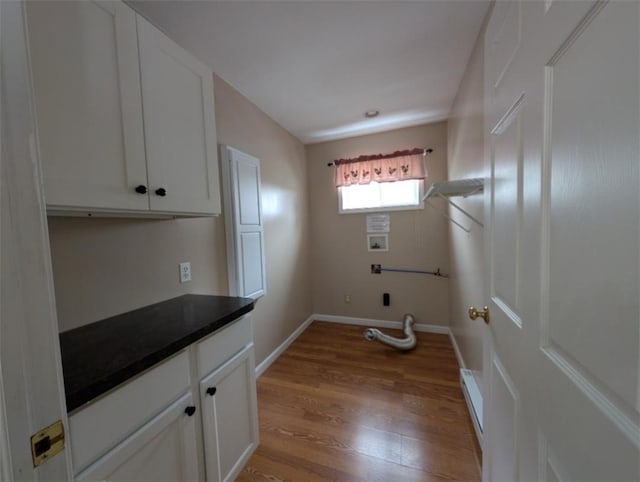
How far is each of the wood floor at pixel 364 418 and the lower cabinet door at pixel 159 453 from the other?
0.58 metres

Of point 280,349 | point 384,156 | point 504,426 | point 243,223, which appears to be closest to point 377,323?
point 280,349

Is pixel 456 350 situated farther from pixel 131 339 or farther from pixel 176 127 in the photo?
pixel 176 127

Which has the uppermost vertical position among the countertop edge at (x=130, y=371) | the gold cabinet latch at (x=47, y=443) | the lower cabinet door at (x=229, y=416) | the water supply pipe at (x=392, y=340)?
the gold cabinet latch at (x=47, y=443)

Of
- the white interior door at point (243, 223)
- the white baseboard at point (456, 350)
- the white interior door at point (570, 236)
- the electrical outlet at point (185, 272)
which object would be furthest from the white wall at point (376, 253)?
the white interior door at point (570, 236)

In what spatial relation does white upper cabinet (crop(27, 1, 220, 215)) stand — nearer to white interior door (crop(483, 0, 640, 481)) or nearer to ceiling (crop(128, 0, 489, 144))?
ceiling (crop(128, 0, 489, 144))

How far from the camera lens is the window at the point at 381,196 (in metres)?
3.11

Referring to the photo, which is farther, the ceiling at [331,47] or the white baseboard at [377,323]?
the white baseboard at [377,323]

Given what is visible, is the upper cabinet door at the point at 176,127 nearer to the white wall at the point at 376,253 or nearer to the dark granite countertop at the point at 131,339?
the dark granite countertop at the point at 131,339

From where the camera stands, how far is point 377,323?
331cm

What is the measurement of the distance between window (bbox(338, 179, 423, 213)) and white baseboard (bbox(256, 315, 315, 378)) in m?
1.56

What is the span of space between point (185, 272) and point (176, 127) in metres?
0.87

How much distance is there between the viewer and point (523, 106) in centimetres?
63

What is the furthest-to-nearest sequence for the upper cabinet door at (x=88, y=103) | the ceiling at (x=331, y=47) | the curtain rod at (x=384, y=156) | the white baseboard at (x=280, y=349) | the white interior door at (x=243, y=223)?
the curtain rod at (x=384, y=156), the white baseboard at (x=280, y=349), the white interior door at (x=243, y=223), the ceiling at (x=331, y=47), the upper cabinet door at (x=88, y=103)

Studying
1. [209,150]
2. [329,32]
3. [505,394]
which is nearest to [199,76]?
[209,150]
